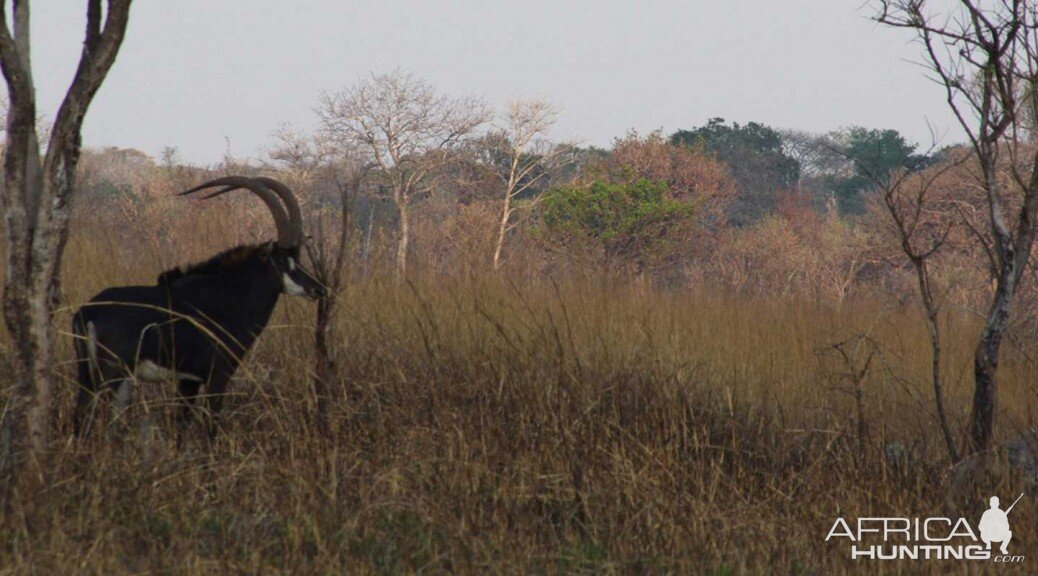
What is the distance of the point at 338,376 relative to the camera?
4.86m

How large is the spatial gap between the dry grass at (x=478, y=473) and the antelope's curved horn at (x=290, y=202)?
627 millimetres

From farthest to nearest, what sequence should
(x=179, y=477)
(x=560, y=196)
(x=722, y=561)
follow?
(x=560, y=196) → (x=179, y=477) → (x=722, y=561)

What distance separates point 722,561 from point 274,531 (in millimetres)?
1432

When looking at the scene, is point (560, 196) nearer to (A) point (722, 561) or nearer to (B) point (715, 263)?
(B) point (715, 263)

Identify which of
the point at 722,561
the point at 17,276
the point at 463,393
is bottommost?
the point at 722,561

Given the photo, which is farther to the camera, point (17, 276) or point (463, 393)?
point (463, 393)

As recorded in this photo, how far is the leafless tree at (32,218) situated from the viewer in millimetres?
3521

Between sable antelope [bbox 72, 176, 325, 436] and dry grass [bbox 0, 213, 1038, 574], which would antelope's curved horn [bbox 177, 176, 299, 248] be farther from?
dry grass [bbox 0, 213, 1038, 574]

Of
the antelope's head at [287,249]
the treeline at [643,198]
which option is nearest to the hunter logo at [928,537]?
the antelope's head at [287,249]

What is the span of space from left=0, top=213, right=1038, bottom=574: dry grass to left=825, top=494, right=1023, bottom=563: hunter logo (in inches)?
2.5

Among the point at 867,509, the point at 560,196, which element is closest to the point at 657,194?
the point at 560,196

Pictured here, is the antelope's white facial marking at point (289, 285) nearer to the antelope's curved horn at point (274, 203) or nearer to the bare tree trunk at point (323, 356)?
the antelope's curved horn at point (274, 203)

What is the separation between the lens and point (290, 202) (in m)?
4.88

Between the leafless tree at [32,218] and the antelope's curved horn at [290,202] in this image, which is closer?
the leafless tree at [32,218]
